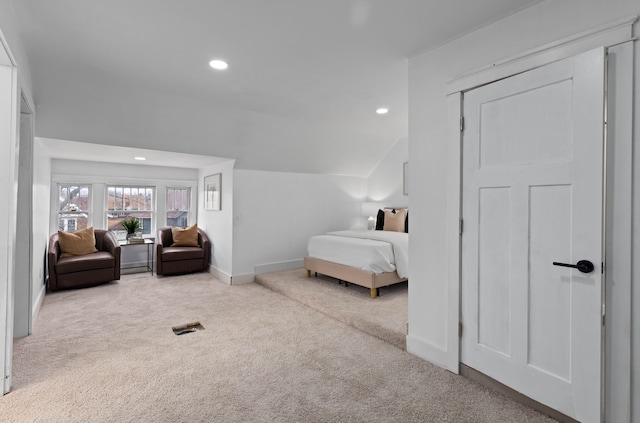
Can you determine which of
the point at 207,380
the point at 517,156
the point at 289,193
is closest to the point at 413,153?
the point at 517,156

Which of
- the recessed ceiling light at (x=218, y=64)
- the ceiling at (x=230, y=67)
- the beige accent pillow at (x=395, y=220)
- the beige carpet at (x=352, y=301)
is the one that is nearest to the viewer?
the ceiling at (x=230, y=67)

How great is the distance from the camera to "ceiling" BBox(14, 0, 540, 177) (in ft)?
6.75

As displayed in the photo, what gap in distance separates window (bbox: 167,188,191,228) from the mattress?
130 inches

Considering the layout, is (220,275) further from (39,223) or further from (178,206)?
(39,223)

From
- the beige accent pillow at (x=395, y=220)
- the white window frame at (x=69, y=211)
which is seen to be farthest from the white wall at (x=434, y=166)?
the white window frame at (x=69, y=211)

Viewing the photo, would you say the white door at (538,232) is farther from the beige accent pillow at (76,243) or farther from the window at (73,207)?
the window at (73,207)

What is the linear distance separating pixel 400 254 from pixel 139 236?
15.0ft

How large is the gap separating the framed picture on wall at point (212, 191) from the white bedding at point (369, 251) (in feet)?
6.34

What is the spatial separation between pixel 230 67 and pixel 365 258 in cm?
250

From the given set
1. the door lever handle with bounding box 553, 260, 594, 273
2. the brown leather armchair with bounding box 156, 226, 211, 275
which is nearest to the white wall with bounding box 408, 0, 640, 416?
the door lever handle with bounding box 553, 260, 594, 273

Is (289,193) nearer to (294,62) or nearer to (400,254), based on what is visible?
(400,254)

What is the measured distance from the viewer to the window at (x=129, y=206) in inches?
234

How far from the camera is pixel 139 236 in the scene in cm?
585

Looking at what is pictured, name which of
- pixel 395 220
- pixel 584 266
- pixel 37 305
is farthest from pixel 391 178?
pixel 37 305
